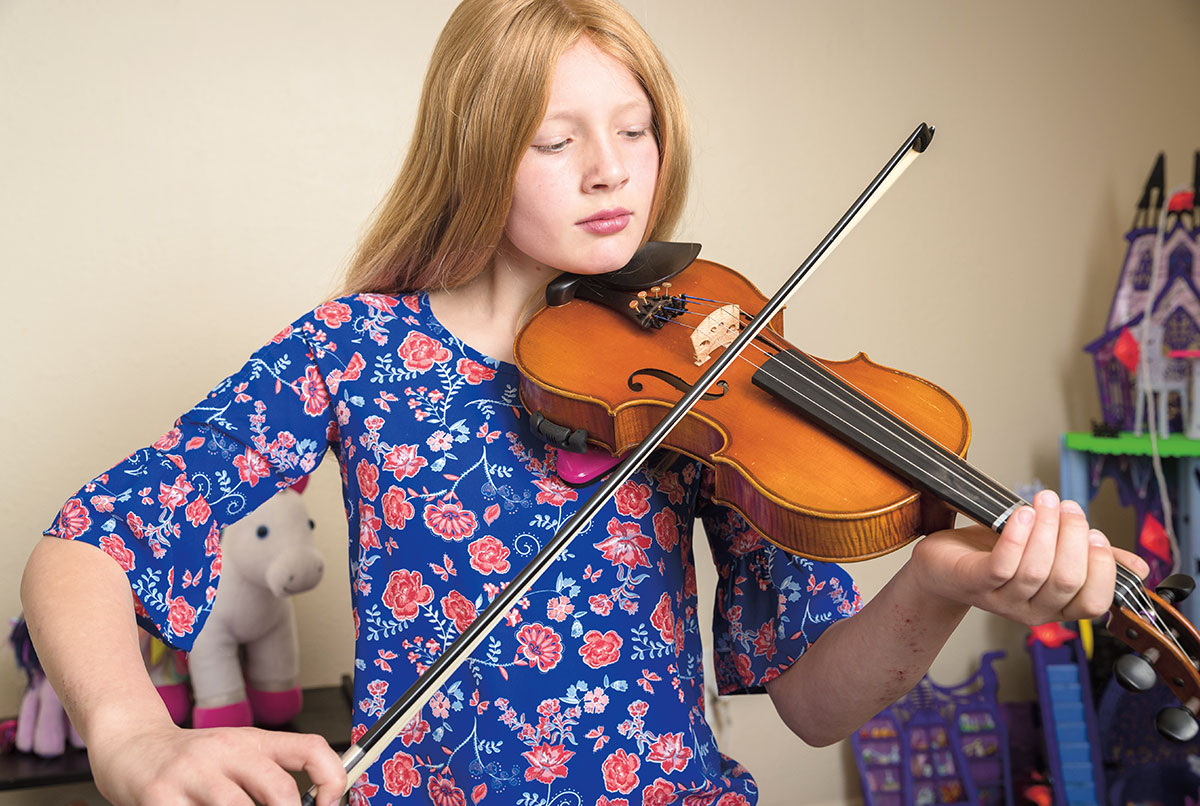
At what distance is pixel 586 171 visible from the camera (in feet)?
2.64

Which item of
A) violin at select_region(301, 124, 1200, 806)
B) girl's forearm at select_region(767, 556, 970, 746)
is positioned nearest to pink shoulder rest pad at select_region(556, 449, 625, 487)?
violin at select_region(301, 124, 1200, 806)

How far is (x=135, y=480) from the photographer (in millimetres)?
708

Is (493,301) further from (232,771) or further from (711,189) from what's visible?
(711,189)

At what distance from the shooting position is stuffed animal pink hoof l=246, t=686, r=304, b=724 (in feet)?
4.87

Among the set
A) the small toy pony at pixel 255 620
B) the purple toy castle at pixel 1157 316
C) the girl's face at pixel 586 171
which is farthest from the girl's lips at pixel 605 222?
the purple toy castle at pixel 1157 316

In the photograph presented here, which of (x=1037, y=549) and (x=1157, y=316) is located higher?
(x=1157, y=316)

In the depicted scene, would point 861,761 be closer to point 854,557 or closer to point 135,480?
point 854,557

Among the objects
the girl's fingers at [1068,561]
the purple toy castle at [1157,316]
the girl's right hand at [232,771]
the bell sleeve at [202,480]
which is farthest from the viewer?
the purple toy castle at [1157,316]

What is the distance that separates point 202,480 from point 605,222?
372 mm

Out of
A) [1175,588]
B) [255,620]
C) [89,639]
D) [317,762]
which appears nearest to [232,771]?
[317,762]

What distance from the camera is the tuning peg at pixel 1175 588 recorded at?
2.05 ft

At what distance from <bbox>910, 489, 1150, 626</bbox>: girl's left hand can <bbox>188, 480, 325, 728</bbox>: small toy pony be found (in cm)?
107

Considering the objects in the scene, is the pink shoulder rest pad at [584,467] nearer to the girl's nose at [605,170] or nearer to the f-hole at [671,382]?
the f-hole at [671,382]

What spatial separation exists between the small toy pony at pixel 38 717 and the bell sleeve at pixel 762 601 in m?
0.97
